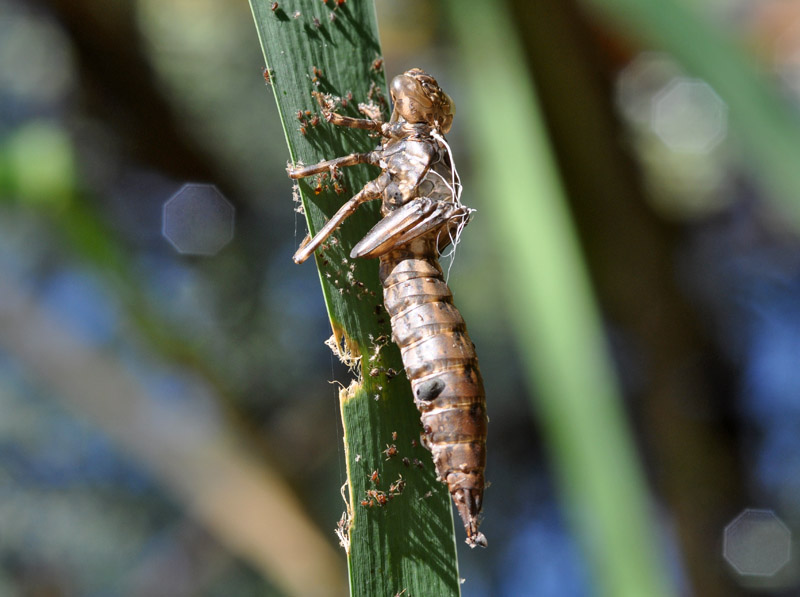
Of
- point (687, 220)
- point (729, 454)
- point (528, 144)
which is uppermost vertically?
point (528, 144)

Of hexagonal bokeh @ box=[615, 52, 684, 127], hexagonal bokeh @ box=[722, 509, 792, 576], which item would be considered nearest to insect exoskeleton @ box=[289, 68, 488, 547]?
hexagonal bokeh @ box=[615, 52, 684, 127]

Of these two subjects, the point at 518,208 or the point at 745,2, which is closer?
the point at 518,208

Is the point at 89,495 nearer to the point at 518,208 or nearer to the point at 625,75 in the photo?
the point at 518,208

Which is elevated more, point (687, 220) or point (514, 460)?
point (687, 220)

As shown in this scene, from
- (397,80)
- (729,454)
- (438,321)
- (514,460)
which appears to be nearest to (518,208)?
(397,80)

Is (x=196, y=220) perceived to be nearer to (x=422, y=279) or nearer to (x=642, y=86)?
(x=422, y=279)

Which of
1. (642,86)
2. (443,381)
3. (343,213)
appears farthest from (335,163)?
(642,86)

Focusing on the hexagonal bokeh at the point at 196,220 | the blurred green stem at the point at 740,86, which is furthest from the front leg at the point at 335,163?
the hexagonal bokeh at the point at 196,220
